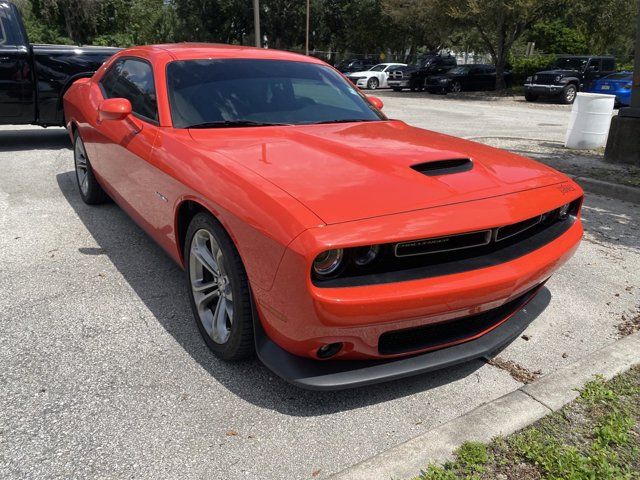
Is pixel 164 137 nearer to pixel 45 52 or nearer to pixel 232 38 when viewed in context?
pixel 45 52

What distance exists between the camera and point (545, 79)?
2172cm

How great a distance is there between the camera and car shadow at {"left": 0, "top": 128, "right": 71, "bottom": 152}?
26.9ft

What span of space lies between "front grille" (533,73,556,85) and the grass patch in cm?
2177

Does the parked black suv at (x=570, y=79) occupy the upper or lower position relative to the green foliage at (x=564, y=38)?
lower

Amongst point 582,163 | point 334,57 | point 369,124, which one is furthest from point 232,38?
point 369,124

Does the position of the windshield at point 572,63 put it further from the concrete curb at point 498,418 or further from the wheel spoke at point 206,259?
the wheel spoke at point 206,259

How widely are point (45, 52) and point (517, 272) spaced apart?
7.45m

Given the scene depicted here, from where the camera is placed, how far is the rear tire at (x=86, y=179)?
4969mm

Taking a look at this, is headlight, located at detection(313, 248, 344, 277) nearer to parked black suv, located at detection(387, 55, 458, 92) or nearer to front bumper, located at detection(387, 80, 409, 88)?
parked black suv, located at detection(387, 55, 458, 92)

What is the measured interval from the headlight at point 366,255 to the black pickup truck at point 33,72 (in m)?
6.97

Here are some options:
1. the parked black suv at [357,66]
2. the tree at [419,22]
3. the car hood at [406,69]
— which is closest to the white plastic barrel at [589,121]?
the tree at [419,22]

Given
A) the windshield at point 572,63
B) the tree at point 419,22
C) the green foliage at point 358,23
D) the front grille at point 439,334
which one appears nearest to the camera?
the front grille at point 439,334

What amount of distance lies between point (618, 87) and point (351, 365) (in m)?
20.1

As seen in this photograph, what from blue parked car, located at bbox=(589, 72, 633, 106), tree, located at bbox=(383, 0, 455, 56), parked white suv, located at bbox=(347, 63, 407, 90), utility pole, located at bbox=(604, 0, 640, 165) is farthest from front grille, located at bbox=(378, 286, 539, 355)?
parked white suv, located at bbox=(347, 63, 407, 90)
